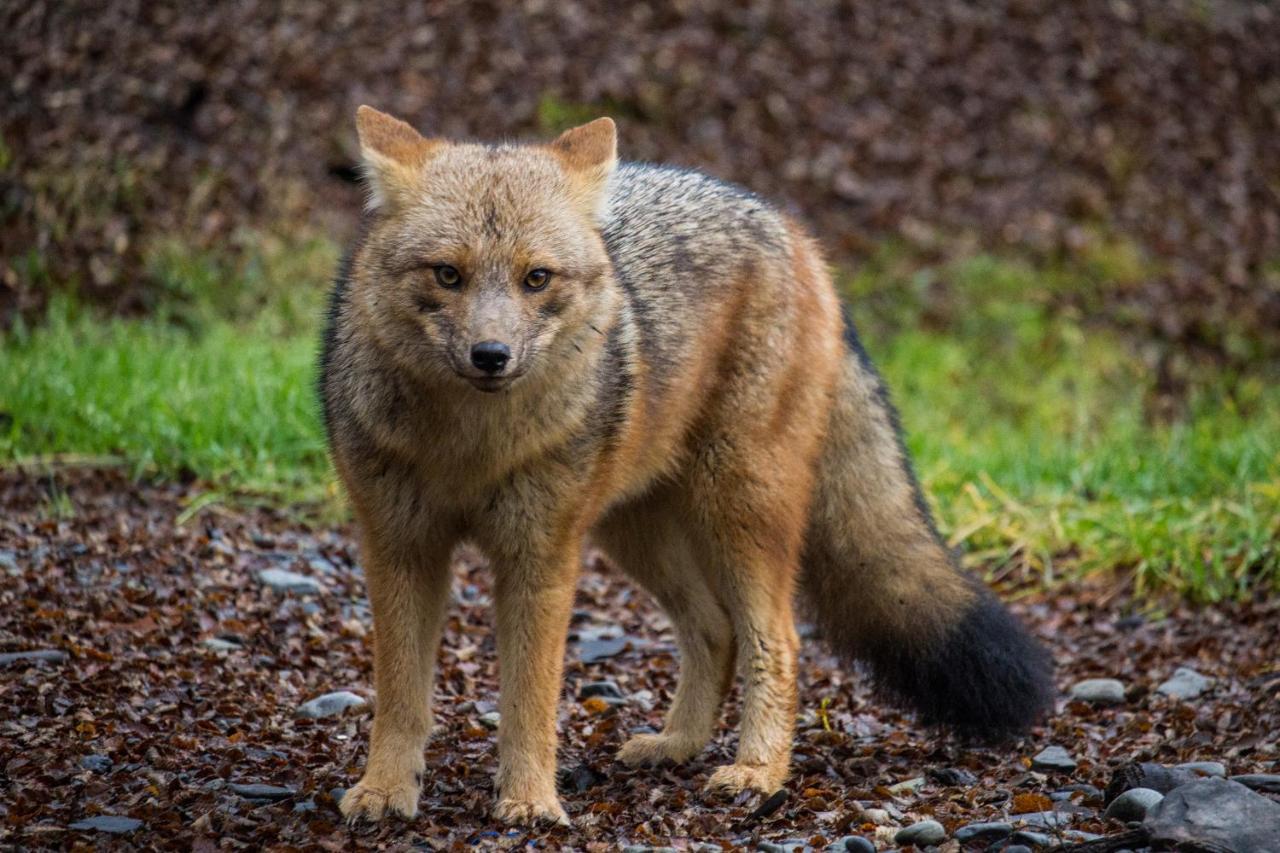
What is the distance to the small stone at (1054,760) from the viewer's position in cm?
465

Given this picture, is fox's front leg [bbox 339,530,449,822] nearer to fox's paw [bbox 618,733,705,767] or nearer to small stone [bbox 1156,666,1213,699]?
fox's paw [bbox 618,733,705,767]

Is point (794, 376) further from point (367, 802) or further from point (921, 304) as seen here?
point (921, 304)

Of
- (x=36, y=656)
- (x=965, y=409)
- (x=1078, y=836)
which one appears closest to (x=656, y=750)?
(x=1078, y=836)

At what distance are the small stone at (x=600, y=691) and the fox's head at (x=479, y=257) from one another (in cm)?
187

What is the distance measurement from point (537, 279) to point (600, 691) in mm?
2169

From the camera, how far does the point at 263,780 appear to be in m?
4.15

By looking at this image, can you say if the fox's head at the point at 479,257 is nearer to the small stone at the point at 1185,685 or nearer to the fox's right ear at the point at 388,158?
the fox's right ear at the point at 388,158

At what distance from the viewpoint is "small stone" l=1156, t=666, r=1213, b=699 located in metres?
5.46

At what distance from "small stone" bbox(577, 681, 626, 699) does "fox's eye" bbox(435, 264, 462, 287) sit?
2.16 metres

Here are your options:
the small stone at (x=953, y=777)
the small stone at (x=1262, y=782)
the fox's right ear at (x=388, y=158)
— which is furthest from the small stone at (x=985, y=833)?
the fox's right ear at (x=388, y=158)

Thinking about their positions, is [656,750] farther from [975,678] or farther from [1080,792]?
[1080,792]

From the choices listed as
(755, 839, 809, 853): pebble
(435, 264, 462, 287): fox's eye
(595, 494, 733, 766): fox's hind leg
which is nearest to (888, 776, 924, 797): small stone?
(755, 839, 809, 853): pebble

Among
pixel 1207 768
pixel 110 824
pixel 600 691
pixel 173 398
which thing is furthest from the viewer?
pixel 173 398

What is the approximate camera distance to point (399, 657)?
4102 mm
